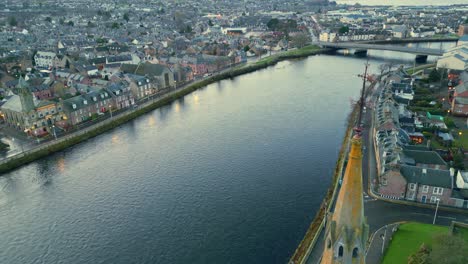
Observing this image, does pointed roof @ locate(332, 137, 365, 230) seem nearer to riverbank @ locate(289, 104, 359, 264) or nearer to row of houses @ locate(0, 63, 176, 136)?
riverbank @ locate(289, 104, 359, 264)

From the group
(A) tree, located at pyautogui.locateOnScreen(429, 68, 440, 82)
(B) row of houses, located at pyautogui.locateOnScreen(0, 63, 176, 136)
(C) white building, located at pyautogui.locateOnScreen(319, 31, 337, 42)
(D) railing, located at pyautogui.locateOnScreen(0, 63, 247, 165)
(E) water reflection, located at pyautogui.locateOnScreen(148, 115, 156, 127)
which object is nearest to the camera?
(D) railing, located at pyautogui.locateOnScreen(0, 63, 247, 165)

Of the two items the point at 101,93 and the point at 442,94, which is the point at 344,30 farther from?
the point at 101,93

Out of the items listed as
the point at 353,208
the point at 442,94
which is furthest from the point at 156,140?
the point at 442,94

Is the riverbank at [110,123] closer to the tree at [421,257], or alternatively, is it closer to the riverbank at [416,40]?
the tree at [421,257]

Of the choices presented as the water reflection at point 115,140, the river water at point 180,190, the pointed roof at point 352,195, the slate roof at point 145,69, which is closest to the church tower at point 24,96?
the river water at point 180,190

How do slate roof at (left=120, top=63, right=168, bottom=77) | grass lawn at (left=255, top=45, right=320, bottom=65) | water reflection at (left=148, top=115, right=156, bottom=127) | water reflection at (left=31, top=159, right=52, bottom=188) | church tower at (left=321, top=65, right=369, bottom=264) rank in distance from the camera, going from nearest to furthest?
church tower at (left=321, top=65, right=369, bottom=264), water reflection at (left=31, top=159, right=52, bottom=188), water reflection at (left=148, top=115, right=156, bottom=127), slate roof at (left=120, top=63, right=168, bottom=77), grass lawn at (left=255, top=45, right=320, bottom=65)

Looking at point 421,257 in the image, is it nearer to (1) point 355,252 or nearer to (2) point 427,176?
(2) point 427,176

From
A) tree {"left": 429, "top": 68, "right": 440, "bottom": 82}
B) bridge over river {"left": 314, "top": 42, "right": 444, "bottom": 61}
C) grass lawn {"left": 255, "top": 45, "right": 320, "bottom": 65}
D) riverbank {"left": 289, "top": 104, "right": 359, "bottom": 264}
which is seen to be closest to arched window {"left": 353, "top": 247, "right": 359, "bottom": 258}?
riverbank {"left": 289, "top": 104, "right": 359, "bottom": 264}
